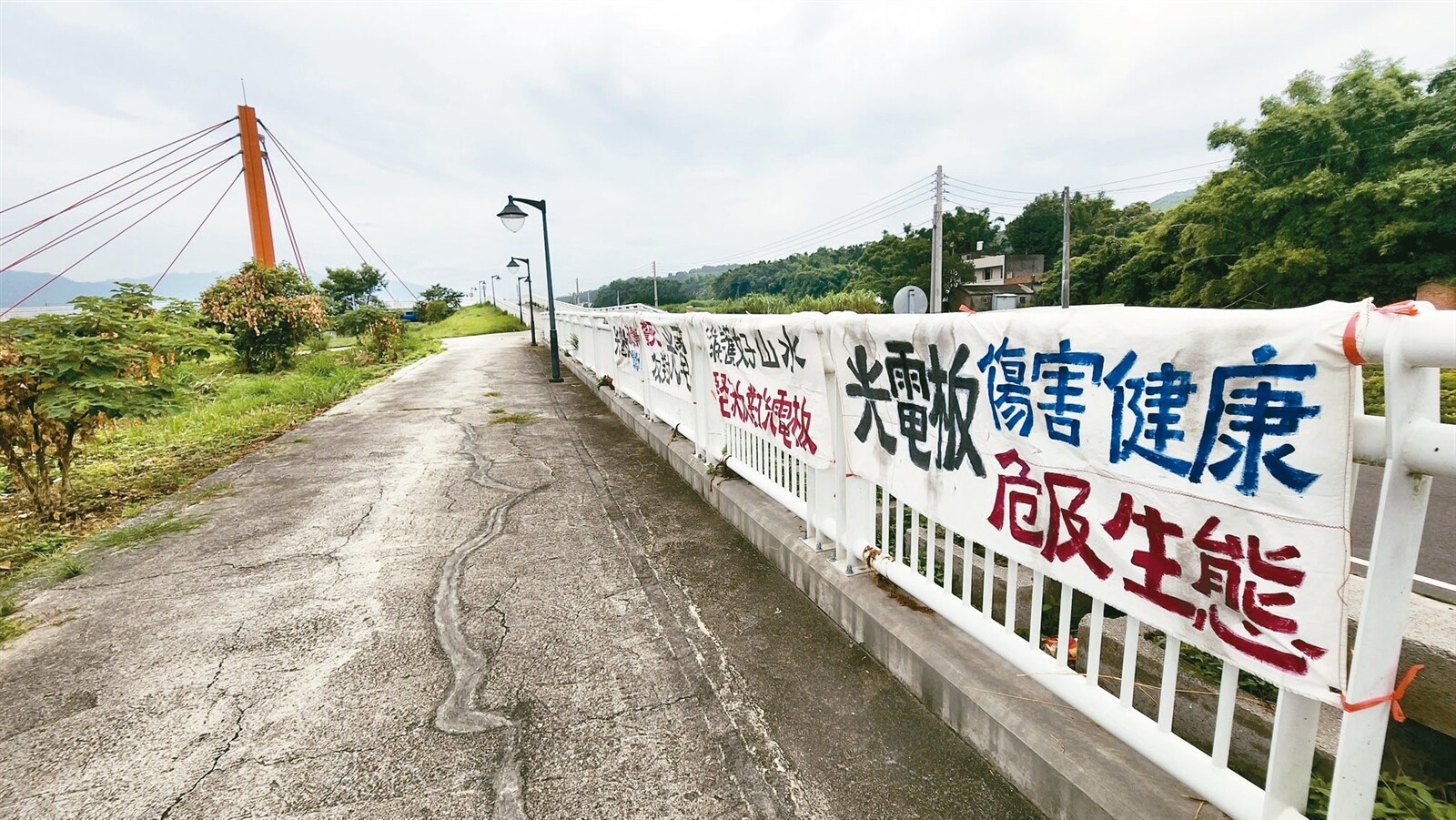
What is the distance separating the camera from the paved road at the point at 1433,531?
509cm

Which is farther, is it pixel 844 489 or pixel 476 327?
pixel 476 327

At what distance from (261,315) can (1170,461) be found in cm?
1929

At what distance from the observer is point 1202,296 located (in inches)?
1373

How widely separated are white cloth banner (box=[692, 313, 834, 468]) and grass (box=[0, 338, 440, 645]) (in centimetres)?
438

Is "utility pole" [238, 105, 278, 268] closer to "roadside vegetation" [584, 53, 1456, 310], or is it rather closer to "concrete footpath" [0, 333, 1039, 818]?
"concrete footpath" [0, 333, 1039, 818]

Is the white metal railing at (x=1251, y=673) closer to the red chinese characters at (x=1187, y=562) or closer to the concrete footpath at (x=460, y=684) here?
the red chinese characters at (x=1187, y=562)

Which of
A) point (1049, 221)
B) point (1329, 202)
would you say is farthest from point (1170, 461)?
point (1049, 221)

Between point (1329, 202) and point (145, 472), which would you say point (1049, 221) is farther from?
point (145, 472)

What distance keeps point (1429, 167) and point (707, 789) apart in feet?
126

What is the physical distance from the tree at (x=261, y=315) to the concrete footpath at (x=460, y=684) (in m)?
12.9

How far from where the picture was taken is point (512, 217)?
13609 mm

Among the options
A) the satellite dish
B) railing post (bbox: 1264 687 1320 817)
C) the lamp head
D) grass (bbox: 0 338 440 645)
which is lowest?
grass (bbox: 0 338 440 645)

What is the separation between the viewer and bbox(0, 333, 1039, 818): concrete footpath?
227 centimetres

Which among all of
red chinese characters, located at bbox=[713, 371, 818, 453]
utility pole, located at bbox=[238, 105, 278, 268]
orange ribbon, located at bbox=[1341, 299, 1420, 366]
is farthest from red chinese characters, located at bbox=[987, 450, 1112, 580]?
utility pole, located at bbox=[238, 105, 278, 268]
